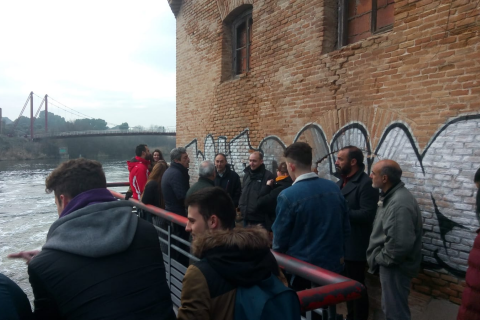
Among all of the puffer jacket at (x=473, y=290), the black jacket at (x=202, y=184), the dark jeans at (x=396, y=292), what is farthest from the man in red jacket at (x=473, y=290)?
the black jacket at (x=202, y=184)

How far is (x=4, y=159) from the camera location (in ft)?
142

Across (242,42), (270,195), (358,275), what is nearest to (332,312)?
(358,275)

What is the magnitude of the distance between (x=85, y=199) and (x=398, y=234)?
2.32 meters

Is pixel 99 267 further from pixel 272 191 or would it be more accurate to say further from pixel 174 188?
pixel 174 188

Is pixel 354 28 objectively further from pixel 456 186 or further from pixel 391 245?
pixel 391 245

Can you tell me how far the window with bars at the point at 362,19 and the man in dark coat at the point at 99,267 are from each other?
160 inches

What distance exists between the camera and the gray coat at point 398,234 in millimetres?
2699

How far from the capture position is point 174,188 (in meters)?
4.21

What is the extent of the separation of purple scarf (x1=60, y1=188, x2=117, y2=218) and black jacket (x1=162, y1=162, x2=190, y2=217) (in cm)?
260

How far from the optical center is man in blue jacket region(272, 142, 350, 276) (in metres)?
2.49

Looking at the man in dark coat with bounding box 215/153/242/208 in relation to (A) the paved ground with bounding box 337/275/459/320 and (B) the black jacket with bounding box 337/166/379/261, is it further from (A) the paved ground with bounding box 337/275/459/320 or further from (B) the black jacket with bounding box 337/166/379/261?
(A) the paved ground with bounding box 337/275/459/320

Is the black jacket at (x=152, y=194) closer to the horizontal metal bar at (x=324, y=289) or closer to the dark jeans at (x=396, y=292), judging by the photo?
the dark jeans at (x=396, y=292)

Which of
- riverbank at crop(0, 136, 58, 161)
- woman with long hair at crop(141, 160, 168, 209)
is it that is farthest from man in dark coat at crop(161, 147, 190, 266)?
riverbank at crop(0, 136, 58, 161)

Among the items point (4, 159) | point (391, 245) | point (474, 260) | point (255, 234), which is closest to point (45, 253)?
point (255, 234)
